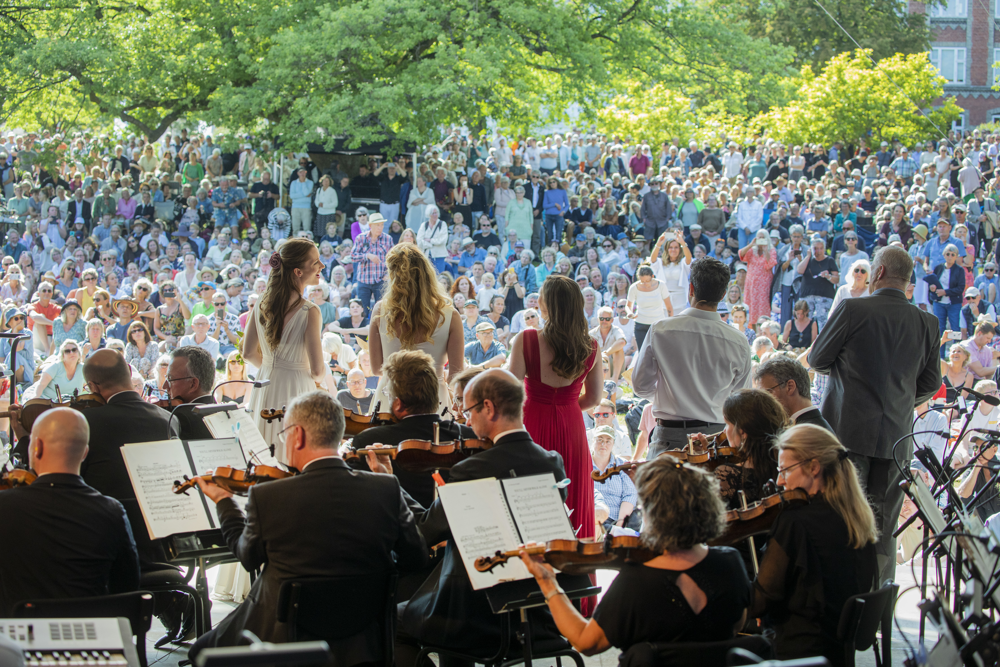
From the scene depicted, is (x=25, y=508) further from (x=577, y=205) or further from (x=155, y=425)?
(x=577, y=205)

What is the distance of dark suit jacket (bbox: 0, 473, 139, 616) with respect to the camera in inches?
121

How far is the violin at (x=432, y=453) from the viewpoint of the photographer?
3445mm

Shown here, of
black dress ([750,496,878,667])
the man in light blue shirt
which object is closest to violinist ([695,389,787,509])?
black dress ([750,496,878,667])

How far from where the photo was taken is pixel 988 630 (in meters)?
2.15

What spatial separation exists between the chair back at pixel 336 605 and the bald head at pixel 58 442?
91 centimetres

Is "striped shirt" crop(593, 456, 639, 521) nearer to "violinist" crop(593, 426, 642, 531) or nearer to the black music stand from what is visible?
"violinist" crop(593, 426, 642, 531)

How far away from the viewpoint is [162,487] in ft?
10.9

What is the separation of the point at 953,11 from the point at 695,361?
43.1 metres

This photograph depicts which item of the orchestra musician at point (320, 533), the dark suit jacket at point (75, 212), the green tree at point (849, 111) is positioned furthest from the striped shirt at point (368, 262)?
the green tree at point (849, 111)

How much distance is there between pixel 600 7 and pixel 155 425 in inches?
608

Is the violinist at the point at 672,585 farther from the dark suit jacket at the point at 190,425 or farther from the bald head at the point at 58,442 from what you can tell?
the dark suit jacket at the point at 190,425

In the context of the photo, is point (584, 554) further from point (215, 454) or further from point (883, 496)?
point (883, 496)

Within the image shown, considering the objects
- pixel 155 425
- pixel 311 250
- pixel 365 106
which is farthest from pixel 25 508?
pixel 365 106

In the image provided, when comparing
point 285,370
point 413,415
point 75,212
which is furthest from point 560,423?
point 75,212
